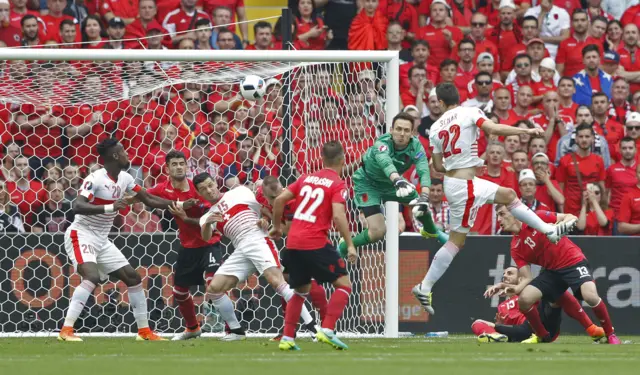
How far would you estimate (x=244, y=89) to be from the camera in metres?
13.3

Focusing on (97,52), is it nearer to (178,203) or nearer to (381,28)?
(178,203)

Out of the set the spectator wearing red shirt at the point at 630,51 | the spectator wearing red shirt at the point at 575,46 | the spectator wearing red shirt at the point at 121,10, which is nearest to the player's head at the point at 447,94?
the spectator wearing red shirt at the point at 121,10

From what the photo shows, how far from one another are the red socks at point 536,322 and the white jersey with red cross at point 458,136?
156 cm

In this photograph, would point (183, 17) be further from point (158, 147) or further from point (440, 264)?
point (440, 264)

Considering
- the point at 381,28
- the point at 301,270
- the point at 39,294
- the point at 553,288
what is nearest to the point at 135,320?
the point at 39,294

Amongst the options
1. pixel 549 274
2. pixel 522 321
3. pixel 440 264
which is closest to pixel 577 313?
pixel 549 274

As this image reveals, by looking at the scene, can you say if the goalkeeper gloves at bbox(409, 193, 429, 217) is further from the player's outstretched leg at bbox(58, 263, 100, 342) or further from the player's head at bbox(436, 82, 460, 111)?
the player's outstretched leg at bbox(58, 263, 100, 342)

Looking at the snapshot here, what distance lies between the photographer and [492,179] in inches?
617

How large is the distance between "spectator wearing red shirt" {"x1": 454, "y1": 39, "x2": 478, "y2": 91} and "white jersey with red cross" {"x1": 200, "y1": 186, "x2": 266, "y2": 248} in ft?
20.7

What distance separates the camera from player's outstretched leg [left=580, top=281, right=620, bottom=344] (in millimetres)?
11828

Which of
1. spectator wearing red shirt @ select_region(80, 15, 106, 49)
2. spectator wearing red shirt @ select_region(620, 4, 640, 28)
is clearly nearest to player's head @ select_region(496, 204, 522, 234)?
spectator wearing red shirt @ select_region(80, 15, 106, 49)

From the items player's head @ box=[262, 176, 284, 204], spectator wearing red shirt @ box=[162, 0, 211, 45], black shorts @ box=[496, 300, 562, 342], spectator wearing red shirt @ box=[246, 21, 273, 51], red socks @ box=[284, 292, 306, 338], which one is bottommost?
black shorts @ box=[496, 300, 562, 342]

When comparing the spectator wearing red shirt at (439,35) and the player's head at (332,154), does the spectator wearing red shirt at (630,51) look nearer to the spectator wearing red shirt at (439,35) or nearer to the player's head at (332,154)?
Answer: the spectator wearing red shirt at (439,35)

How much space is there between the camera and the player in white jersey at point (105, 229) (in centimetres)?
1258
